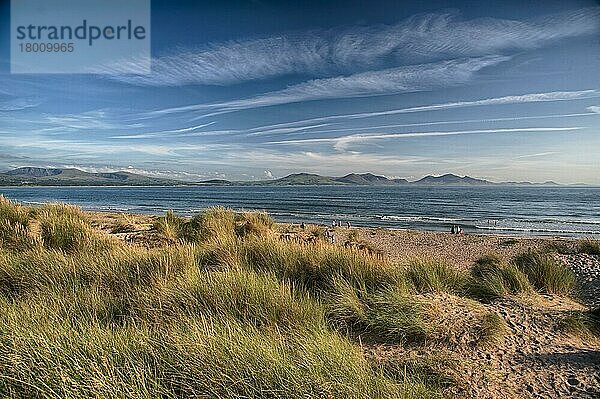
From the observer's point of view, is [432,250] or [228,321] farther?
[432,250]

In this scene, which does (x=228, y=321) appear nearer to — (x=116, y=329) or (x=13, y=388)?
(x=116, y=329)

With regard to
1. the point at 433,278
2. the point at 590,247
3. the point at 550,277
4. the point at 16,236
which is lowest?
the point at 590,247

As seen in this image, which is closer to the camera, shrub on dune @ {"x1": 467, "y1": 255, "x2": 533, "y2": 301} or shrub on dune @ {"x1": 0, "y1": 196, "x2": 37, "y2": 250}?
shrub on dune @ {"x1": 467, "y1": 255, "x2": 533, "y2": 301}

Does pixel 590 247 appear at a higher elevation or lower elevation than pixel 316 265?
lower

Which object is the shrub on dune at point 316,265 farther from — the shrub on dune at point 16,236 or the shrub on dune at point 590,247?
the shrub on dune at point 590,247

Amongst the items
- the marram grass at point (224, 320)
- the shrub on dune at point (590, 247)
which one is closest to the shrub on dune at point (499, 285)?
the marram grass at point (224, 320)

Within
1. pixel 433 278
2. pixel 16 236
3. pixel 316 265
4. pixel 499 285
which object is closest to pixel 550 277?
pixel 499 285

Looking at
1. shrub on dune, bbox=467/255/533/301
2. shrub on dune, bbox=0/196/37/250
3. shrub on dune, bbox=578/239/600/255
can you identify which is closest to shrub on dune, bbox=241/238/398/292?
shrub on dune, bbox=467/255/533/301

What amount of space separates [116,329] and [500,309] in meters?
3.63

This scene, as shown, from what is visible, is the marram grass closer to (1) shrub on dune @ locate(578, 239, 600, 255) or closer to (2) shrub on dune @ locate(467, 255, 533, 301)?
(2) shrub on dune @ locate(467, 255, 533, 301)

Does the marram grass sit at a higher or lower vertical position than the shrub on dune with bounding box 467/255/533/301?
higher

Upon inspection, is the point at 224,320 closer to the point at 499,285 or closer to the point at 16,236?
the point at 499,285

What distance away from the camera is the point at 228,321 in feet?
9.72

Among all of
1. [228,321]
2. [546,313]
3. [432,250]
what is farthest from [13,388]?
[432,250]
